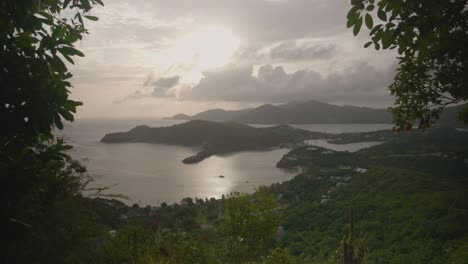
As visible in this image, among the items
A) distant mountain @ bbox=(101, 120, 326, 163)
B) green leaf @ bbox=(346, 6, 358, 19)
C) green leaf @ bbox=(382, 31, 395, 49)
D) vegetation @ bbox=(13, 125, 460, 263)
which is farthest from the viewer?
distant mountain @ bbox=(101, 120, 326, 163)

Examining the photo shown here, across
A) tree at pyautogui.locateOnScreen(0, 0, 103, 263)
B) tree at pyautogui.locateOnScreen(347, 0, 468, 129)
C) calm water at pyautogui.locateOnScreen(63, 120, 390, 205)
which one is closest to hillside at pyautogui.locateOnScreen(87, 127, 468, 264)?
tree at pyautogui.locateOnScreen(0, 0, 103, 263)

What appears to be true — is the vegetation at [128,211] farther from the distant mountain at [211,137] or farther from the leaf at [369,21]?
the distant mountain at [211,137]

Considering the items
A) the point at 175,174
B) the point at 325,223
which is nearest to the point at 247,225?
the point at 325,223

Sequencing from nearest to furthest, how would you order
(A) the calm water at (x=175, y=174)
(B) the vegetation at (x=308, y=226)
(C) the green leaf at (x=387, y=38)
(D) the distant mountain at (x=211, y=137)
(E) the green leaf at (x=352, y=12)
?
(E) the green leaf at (x=352, y=12) < (C) the green leaf at (x=387, y=38) < (B) the vegetation at (x=308, y=226) < (A) the calm water at (x=175, y=174) < (D) the distant mountain at (x=211, y=137)

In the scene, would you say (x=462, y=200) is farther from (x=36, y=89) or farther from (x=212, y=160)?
(x=212, y=160)

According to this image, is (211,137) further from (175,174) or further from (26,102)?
(26,102)

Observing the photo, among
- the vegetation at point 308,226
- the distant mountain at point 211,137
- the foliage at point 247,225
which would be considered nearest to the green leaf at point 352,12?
the vegetation at point 308,226

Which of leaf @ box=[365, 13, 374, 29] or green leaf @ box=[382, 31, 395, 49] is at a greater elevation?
leaf @ box=[365, 13, 374, 29]

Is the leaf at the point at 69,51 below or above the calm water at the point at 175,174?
above

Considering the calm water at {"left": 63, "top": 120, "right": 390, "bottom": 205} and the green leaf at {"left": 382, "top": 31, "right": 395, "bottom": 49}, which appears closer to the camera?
the green leaf at {"left": 382, "top": 31, "right": 395, "bottom": 49}

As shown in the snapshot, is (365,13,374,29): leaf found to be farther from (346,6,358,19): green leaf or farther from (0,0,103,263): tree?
(0,0,103,263): tree
